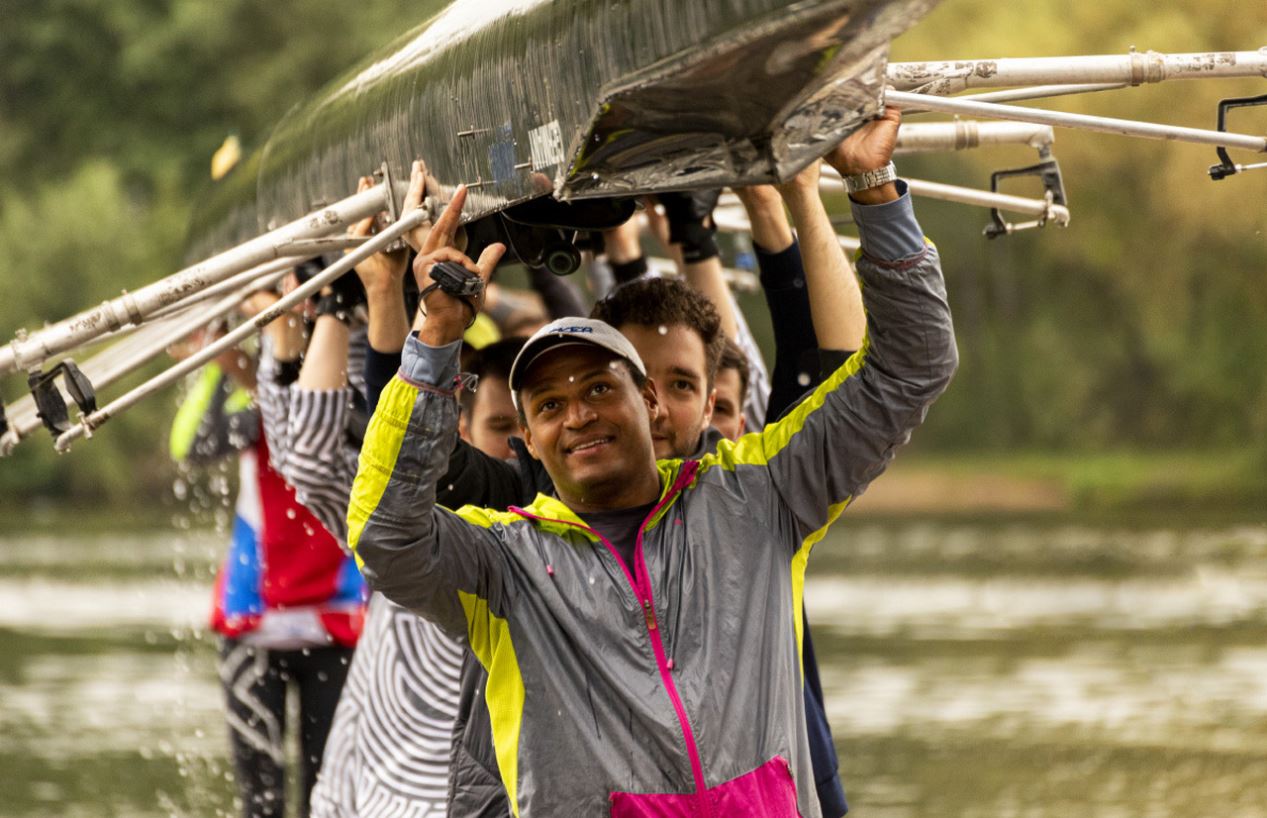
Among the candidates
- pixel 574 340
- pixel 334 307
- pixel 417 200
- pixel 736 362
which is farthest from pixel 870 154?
pixel 334 307

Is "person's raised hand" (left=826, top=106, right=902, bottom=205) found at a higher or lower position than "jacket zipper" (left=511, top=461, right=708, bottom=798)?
higher

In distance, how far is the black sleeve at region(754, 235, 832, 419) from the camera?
4383 mm

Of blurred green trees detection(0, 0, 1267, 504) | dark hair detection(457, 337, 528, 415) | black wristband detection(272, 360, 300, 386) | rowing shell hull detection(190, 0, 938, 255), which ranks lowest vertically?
blurred green trees detection(0, 0, 1267, 504)

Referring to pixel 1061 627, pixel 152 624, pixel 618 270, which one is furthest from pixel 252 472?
pixel 152 624

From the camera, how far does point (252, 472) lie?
276 inches

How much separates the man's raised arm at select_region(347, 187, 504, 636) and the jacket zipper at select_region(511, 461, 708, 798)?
0.96 feet

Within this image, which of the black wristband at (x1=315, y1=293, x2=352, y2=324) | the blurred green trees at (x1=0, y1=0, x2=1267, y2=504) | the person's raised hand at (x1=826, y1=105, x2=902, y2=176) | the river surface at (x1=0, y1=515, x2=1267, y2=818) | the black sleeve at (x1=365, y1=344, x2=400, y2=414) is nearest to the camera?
the person's raised hand at (x1=826, y1=105, x2=902, y2=176)

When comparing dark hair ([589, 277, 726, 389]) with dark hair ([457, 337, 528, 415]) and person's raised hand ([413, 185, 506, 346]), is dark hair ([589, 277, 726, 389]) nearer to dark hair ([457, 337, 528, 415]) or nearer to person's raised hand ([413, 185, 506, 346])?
dark hair ([457, 337, 528, 415])

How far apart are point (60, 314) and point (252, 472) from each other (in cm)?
3233

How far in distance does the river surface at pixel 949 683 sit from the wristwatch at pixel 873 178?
635 centimetres

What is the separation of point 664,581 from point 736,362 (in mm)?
1311

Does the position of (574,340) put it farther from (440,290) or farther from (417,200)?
(417,200)

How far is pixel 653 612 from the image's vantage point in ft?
11.6

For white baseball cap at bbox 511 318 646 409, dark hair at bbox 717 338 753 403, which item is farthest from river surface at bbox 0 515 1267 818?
white baseball cap at bbox 511 318 646 409
